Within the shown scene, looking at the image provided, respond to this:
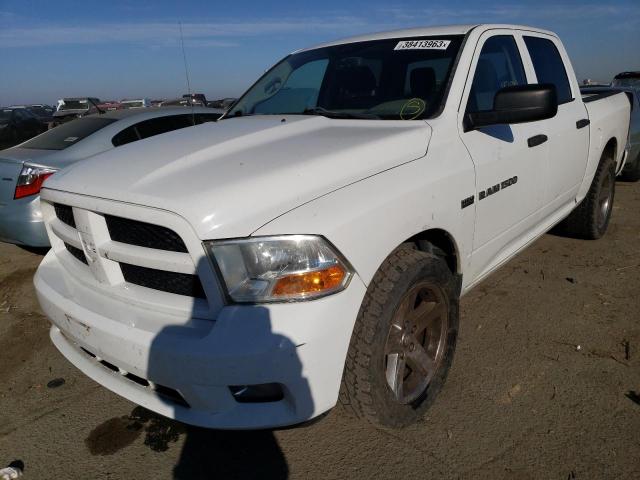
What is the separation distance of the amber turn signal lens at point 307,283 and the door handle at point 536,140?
1.86 metres

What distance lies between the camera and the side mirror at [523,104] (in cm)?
236

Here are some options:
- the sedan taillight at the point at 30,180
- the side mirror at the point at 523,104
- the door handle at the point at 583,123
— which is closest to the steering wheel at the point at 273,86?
the side mirror at the point at 523,104

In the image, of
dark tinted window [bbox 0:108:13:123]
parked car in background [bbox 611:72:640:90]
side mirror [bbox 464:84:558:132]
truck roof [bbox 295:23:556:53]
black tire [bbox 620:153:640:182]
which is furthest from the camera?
dark tinted window [bbox 0:108:13:123]

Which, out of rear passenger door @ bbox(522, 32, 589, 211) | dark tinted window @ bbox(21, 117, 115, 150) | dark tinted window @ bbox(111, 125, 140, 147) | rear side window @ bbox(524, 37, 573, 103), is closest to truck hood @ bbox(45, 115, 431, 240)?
rear passenger door @ bbox(522, 32, 589, 211)

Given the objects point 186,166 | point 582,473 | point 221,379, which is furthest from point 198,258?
point 582,473

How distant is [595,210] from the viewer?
176 inches

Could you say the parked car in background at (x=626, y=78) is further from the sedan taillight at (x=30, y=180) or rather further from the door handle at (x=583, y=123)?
the sedan taillight at (x=30, y=180)

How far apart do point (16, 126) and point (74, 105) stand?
436 cm

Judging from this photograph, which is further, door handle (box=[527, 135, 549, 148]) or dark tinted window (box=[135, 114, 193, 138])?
dark tinted window (box=[135, 114, 193, 138])

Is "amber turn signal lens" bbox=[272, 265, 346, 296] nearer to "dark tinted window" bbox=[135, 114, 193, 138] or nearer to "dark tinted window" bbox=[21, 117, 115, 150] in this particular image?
"dark tinted window" bbox=[21, 117, 115, 150]

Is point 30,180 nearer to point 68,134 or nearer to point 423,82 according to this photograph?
point 68,134

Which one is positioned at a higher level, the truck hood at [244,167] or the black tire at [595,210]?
the truck hood at [244,167]

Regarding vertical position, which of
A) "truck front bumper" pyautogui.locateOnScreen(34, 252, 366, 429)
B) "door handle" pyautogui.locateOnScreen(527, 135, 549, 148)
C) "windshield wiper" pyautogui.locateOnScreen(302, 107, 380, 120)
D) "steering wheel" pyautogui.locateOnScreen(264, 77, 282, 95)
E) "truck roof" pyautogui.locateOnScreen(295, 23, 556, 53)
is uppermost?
"truck roof" pyautogui.locateOnScreen(295, 23, 556, 53)

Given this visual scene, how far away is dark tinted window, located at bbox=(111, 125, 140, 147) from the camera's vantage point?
4.82 meters
